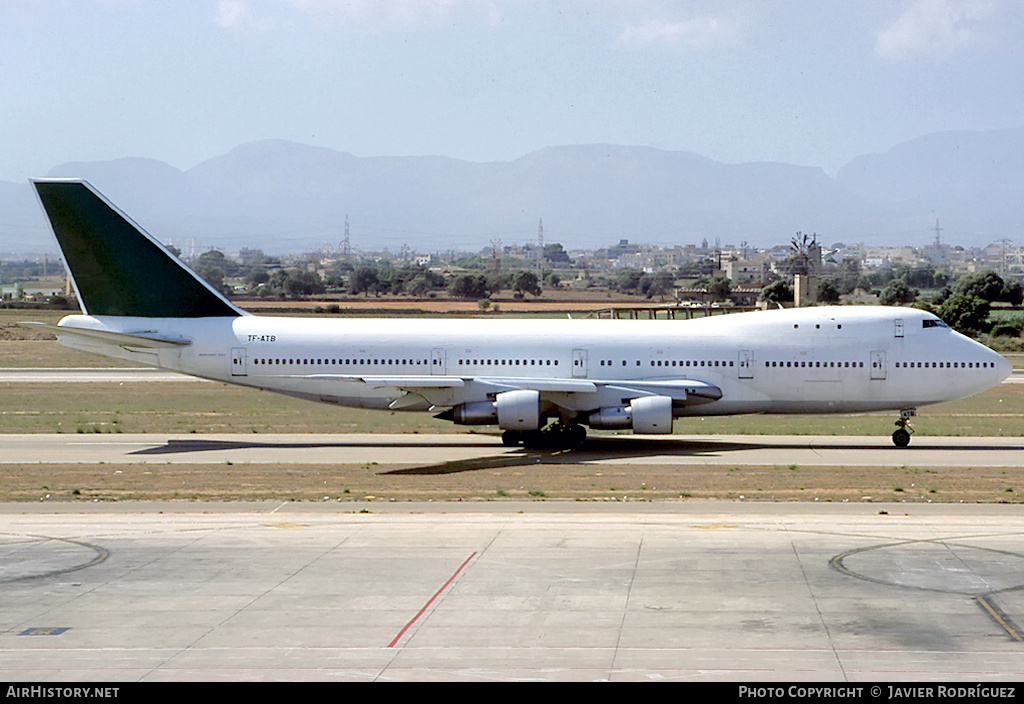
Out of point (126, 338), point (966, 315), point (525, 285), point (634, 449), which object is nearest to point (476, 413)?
point (634, 449)

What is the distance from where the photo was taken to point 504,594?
18641 mm

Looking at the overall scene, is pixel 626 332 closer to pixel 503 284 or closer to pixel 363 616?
pixel 363 616

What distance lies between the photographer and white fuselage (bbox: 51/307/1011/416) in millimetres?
39031

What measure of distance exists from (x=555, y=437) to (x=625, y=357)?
363 centimetres

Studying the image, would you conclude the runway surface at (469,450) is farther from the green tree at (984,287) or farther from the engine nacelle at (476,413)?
the green tree at (984,287)

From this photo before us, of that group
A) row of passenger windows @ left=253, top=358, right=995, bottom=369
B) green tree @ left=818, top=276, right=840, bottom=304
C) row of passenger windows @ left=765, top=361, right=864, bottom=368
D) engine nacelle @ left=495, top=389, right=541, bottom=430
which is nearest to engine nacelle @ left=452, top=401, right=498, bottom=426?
engine nacelle @ left=495, top=389, right=541, bottom=430

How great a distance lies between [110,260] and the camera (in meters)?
39.6

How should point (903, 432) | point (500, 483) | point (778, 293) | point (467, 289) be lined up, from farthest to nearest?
point (467, 289) → point (778, 293) → point (903, 432) → point (500, 483)

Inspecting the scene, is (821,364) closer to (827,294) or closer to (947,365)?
(947,365)

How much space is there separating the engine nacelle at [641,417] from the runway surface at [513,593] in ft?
33.5

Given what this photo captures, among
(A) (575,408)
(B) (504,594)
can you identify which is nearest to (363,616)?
(B) (504,594)

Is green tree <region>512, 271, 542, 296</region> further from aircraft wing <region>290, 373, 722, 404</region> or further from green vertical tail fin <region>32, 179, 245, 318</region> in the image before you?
aircraft wing <region>290, 373, 722, 404</region>

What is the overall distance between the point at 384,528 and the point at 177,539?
13.7 ft

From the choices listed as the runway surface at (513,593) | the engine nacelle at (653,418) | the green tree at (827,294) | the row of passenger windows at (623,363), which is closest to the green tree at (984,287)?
the green tree at (827,294)
